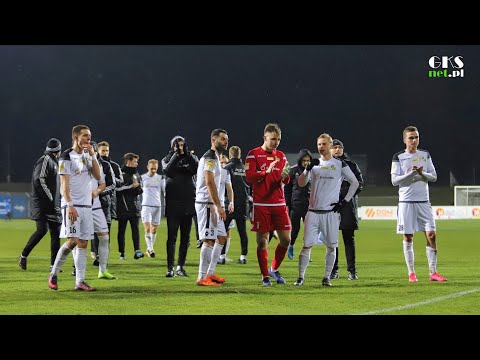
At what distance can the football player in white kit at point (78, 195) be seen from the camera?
8.92m

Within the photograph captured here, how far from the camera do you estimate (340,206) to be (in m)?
9.70

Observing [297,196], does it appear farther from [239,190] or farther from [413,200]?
[413,200]

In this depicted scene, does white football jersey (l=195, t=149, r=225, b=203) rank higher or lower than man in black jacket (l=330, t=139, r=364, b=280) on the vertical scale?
higher

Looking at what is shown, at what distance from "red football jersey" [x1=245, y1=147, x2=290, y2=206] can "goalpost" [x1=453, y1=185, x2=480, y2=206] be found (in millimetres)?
35119

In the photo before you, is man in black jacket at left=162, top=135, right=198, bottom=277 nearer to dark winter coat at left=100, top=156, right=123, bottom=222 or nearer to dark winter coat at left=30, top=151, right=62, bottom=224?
dark winter coat at left=100, top=156, right=123, bottom=222

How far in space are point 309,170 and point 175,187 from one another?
238 centimetres

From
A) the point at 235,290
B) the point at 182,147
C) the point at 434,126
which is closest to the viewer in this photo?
the point at 235,290

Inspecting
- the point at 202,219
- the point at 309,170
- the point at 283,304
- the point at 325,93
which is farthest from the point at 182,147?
the point at 325,93

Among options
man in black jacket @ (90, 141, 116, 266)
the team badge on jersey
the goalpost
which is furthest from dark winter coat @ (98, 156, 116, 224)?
the goalpost

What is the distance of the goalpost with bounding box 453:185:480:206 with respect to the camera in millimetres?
42556

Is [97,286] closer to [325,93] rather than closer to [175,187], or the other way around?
[175,187]

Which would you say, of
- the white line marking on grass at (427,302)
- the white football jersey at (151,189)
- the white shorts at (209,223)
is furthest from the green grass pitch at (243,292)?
the white football jersey at (151,189)

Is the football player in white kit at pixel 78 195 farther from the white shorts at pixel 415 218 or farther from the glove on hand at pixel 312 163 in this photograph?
the white shorts at pixel 415 218

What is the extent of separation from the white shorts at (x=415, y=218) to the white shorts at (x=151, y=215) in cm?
732
